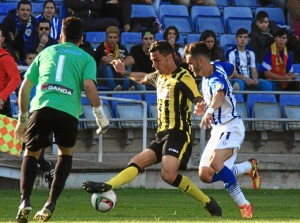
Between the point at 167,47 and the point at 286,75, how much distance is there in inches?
320

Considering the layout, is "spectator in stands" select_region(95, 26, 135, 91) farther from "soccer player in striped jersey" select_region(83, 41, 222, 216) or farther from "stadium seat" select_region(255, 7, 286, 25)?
"soccer player in striped jersey" select_region(83, 41, 222, 216)

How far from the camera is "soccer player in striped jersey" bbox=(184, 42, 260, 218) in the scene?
1335cm

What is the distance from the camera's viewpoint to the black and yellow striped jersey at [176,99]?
44.0 ft

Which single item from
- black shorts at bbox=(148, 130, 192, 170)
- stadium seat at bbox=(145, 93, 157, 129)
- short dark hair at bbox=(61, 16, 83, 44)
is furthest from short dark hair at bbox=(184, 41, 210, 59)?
stadium seat at bbox=(145, 93, 157, 129)

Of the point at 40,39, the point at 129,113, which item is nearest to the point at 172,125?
the point at 129,113

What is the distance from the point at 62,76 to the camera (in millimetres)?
11445

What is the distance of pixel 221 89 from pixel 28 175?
2792mm

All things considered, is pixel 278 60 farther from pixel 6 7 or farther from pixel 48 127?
pixel 48 127

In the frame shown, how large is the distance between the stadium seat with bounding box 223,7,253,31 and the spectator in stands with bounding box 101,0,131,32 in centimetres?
244

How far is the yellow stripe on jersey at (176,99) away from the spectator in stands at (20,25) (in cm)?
717

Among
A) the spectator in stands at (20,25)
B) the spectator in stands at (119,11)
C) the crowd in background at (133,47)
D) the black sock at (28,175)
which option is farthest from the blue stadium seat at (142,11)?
the black sock at (28,175)

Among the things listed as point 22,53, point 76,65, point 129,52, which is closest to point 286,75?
point 129,52

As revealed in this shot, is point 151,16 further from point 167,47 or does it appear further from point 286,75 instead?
point 167,47

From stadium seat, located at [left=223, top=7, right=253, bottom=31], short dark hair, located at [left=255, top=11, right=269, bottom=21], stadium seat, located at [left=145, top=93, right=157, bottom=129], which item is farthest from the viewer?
stadium seat, located at [left=223, top=7, right=253, bottom=31]
